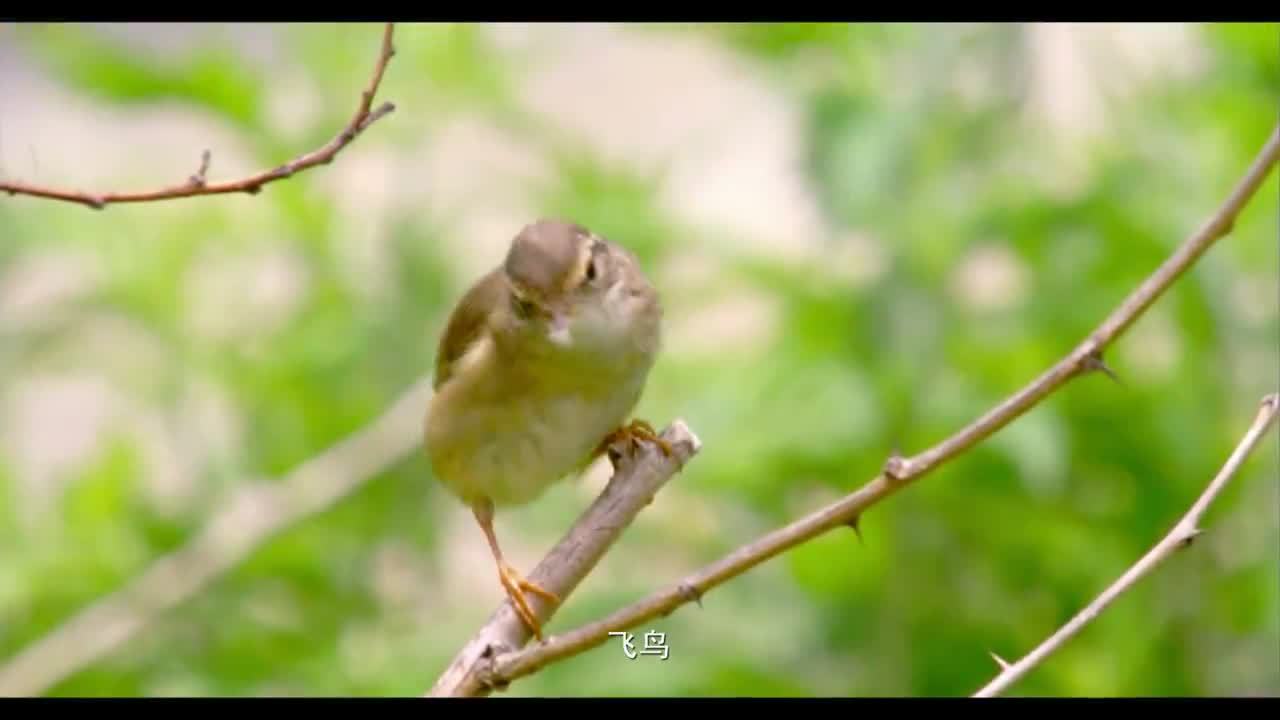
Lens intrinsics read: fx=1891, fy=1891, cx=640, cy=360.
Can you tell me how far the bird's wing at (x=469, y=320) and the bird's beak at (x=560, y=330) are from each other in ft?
0.22

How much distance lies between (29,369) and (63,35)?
22.5 inches

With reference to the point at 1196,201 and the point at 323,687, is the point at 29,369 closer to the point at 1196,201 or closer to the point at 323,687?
the point at 323,687

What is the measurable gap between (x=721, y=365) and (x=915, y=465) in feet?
5.39

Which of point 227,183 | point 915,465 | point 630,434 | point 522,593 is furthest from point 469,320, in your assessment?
point 915,465

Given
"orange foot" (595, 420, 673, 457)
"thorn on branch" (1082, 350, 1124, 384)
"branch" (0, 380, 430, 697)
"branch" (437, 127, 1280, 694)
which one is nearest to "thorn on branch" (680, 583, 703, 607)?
"branch" (437, 127, 1280, 694)

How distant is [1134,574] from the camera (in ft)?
3.95

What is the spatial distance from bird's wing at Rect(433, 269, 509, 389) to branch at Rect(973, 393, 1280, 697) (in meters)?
0.81

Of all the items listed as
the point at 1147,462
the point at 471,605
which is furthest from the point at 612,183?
the point at 1147,462

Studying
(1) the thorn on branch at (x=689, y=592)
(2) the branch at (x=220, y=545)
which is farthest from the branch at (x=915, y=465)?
(2) the branch at (x=220, y=545)

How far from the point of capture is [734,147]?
409 centimetres

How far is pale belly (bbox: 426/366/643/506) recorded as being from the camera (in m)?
1.90

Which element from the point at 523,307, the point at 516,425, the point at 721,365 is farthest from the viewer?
the point at 721,365

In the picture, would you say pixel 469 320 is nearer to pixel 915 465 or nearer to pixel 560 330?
pixel 560 330

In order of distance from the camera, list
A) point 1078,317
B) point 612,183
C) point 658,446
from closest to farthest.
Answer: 1. point 658,446
2. point 1078,317
3. point 612,183
